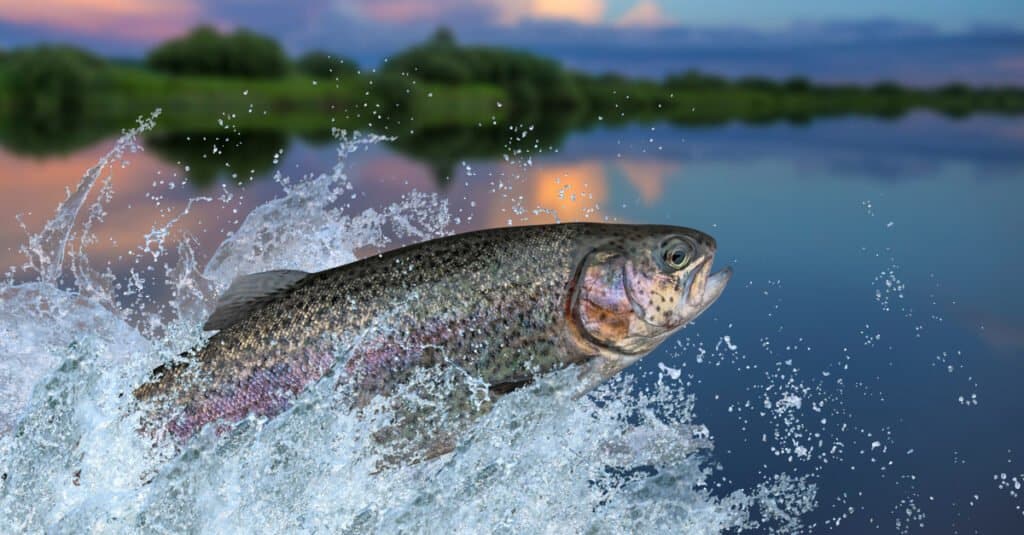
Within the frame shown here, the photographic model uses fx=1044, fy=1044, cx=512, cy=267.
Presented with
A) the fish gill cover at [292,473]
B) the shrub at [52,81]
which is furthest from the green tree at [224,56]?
the fish gill cover at [292,473]

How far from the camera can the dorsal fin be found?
4.54m

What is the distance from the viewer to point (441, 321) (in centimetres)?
447

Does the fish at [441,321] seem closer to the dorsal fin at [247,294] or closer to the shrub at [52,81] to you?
the dorsal fin at [247,294]

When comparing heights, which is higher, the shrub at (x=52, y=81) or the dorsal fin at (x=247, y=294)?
the dorsal fin at (x=247, y=294)

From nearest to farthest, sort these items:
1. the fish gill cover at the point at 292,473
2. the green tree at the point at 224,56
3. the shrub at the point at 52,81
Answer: the fish gill cover at the point at 292,473 → the shrub at the point at 52,81 → the green tree at the point at 224,56

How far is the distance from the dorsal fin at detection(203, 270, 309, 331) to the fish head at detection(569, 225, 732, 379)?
1.27 m

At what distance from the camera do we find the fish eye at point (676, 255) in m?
4.85

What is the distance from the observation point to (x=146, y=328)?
6.25 meters

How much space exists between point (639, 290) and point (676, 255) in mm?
249

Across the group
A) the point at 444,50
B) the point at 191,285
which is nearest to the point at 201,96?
the point at 444,50

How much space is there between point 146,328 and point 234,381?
2.12 metres

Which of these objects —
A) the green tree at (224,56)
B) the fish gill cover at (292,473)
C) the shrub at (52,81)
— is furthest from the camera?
the green tree at (224,56)

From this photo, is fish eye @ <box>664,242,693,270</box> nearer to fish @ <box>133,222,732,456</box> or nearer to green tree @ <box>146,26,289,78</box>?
fish @ <box>133,222,732,456</box>

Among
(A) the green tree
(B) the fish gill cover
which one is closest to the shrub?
(A) the green tree
